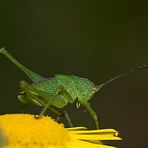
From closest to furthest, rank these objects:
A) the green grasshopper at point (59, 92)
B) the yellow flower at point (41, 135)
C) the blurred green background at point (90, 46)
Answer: the yellow flower at point (41, 135) < the green grasshopper at point (59, 92) < the blurred green background at point (90, 46)

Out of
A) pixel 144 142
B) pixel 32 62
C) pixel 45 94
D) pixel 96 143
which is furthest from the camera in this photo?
pixel 32 62

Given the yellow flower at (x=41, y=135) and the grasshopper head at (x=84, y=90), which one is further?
the grasshopper head at (x=84, y=90)

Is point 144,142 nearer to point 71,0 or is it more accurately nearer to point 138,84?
point 138,84

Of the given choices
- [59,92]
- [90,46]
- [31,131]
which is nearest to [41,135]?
[31,131]

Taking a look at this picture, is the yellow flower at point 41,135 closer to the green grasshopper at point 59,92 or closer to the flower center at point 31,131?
the flower center at point 31,131

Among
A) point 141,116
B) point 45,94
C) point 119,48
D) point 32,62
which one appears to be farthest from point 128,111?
point 45,94

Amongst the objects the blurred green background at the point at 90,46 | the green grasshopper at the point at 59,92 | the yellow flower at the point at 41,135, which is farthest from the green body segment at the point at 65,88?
the blurred green background at the point at 90,46

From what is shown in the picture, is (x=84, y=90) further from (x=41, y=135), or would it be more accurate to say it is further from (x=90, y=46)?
(x=90, y=46)
